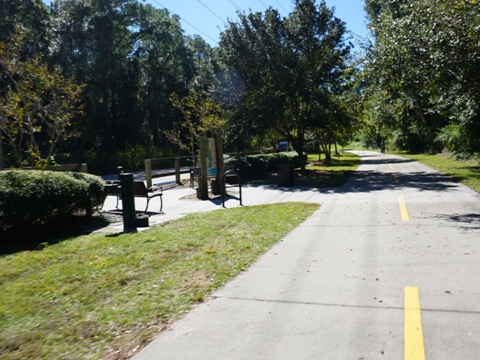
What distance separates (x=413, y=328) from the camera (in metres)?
3.81

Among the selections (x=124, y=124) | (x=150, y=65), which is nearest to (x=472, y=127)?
(x=124, y=124)

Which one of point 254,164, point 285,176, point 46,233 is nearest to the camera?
point 46,233

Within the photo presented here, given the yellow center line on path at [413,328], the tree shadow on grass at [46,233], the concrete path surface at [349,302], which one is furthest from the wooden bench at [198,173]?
the yellow center line on path at [413,328]

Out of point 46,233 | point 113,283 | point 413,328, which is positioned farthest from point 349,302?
point 46,233

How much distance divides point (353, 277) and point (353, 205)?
20.8 feet

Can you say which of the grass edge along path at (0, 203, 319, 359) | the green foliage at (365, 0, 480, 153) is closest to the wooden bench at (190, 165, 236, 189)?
the grass edge along path at (0, 203, 319, 359)

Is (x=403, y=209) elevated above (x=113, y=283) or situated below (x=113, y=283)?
below

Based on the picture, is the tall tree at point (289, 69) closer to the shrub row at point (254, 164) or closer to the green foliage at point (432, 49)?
the shrub row at point (254, 164)

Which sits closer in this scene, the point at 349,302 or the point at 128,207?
the point at 349,302

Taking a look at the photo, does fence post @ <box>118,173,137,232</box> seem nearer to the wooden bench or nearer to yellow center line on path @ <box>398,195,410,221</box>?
yellow center line on path @ <box>398,195,410,221</box>

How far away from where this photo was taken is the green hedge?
7.70m

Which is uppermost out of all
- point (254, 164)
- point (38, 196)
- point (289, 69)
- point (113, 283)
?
point (289, 69)

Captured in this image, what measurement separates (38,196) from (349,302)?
6.07 meters

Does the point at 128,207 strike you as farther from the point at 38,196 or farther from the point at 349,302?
the point at 349,302
